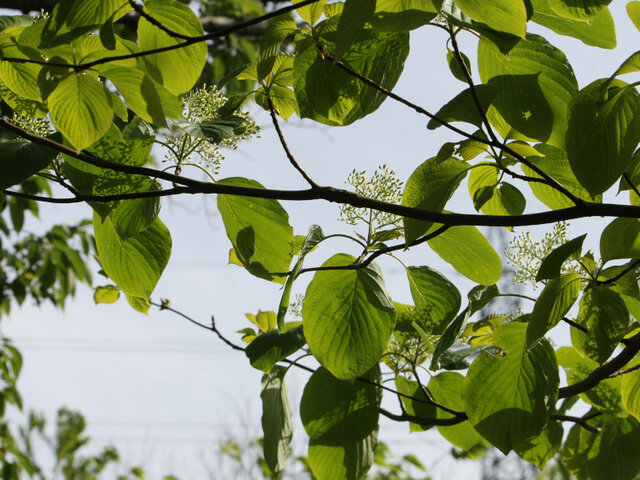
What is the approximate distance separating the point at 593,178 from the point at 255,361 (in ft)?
1.09

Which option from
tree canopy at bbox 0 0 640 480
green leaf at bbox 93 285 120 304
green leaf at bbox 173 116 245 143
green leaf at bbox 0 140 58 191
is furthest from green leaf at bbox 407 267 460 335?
green leaf at bbox 93 285 120 304

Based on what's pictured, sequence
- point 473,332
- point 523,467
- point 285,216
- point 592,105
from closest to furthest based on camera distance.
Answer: point 592,105, point 285,216, point 473,332, point 523,467

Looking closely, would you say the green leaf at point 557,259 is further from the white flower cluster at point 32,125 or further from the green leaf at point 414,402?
the white flower cluster at point 32,125

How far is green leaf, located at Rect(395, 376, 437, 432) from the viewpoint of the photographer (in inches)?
24.2

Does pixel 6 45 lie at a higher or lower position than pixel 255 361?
higher

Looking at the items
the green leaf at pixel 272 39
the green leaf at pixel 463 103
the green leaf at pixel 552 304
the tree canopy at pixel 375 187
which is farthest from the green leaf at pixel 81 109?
the green leaf at pixel 552 304

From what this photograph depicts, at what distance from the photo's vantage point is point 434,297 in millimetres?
530

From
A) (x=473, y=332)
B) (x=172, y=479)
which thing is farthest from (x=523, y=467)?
(x=473, y=332)

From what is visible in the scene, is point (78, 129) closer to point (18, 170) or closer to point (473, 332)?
point (18, 170)

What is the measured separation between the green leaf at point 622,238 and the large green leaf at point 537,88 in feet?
0.26

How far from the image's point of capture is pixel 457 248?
507mm

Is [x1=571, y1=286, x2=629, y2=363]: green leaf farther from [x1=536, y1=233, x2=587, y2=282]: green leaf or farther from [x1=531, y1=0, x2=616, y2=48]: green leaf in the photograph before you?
[x1=531, y1=0, x2=616, y2=48]: green leaf

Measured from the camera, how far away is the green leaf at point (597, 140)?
36 centimetres

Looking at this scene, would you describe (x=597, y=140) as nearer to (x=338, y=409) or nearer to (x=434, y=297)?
(x=434, y=297)
